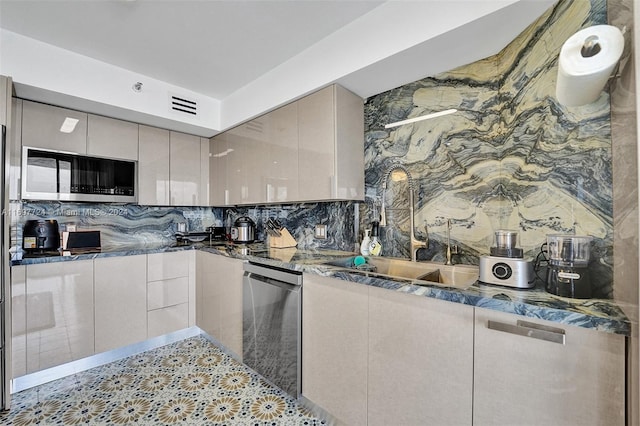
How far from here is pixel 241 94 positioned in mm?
2664

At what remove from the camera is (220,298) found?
2.39m

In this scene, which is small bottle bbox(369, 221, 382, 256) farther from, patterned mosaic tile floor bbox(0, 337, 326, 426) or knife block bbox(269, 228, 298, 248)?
patterned mosaic tile floor bbox(0, 337, 326, 426)

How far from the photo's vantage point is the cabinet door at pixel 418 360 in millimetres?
1071

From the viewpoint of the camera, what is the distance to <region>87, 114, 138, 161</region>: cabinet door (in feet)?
7.96

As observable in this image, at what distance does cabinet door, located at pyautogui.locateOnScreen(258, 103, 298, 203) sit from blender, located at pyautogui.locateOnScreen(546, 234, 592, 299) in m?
1.58

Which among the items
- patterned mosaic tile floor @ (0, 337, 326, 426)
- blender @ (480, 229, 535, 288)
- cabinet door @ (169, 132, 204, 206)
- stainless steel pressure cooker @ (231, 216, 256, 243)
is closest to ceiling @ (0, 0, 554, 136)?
cabinet door @ (169, 132, 204, 206)

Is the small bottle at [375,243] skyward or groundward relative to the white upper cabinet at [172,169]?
groundward

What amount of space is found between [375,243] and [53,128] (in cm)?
275

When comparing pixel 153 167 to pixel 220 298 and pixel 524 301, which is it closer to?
pixel 220 298

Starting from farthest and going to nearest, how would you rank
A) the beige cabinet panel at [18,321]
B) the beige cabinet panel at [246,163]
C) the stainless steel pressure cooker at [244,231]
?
1. the stainless steel pressure cooker at [244,231]
2. the beige cabinet panel at [246,163]
3. the beige cabinet panel at [18,321]

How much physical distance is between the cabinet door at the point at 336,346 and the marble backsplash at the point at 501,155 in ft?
2.19

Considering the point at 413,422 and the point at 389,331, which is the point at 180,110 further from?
the point at 413,422

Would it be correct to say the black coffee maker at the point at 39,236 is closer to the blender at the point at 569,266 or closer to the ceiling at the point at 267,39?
the ceiling at the point at 267,39

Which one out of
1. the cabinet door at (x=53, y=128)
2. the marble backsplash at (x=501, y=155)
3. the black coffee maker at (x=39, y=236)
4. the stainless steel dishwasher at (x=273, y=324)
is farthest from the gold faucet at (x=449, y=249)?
the black coffee maker at (x=39, y=236)
